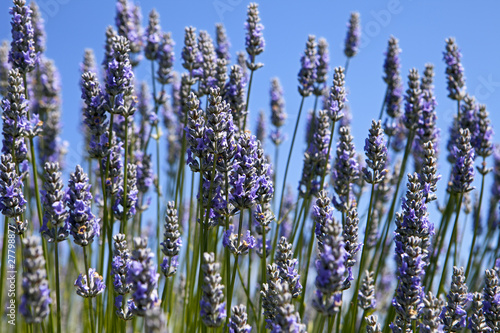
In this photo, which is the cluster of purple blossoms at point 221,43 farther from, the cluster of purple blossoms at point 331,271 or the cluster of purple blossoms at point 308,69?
the cluster of purple blossoms at point 331,271

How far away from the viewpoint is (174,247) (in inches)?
110

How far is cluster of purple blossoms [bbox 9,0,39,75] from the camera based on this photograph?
11.2 ft

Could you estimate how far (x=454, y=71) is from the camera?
4.39 m

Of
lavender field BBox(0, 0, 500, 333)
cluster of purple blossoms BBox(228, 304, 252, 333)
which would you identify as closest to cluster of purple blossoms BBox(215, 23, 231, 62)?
lavender field BBox(0, 0, 500, 333)

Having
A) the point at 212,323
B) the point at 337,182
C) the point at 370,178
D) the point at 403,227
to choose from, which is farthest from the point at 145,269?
the point at 337,182

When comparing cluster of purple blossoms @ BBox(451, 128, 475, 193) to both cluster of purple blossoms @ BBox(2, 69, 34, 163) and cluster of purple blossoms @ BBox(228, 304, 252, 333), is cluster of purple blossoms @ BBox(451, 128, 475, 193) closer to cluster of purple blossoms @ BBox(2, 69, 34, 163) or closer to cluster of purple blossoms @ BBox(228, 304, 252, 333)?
cluster of purple blossoms @ BBox(228, 304, 252, 333)

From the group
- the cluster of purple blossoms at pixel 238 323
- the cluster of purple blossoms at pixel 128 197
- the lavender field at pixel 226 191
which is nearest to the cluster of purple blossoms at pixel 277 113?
A: the lavender field at pixel 226 191

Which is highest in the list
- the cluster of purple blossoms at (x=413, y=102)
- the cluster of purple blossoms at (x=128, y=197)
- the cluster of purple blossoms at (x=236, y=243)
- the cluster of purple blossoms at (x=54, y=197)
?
the cluster of purple blossoms at (x=413, y=102)

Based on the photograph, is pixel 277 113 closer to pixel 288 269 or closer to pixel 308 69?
pixel 308 69

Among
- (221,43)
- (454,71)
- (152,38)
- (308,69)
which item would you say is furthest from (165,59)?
(454,71)

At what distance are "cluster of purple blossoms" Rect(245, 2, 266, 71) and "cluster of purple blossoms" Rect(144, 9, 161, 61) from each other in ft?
2.85

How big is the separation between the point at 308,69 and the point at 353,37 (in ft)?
3.26

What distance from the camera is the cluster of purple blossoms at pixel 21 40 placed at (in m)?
3.40

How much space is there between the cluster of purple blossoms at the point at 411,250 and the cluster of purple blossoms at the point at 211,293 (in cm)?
92
